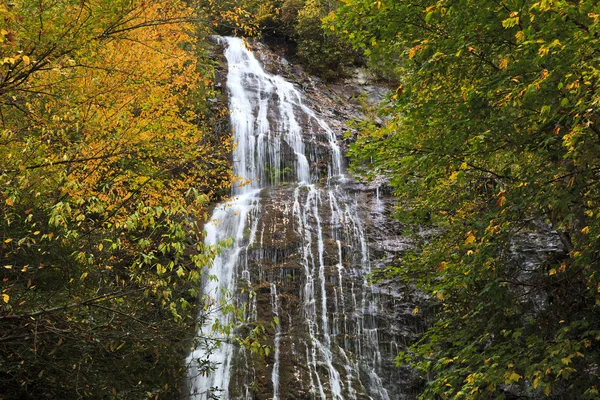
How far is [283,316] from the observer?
40.1 ft

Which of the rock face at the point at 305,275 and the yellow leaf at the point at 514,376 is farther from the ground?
the rock face at the point at 305,275

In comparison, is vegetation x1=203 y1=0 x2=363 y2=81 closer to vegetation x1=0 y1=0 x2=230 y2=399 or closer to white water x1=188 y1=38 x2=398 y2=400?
white water x1=188 y1=38 x2=398 y2=400

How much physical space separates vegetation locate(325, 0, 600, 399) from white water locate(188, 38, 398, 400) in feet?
11.0

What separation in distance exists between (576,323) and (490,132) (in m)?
2.34

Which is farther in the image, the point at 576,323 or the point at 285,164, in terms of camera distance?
the point at 285,164

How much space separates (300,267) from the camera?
13.3m

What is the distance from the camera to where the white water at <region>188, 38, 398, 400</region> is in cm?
1091

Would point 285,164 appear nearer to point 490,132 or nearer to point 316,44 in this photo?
point 316,44

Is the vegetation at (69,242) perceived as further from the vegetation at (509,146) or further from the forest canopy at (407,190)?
the vegetation at (509,146)

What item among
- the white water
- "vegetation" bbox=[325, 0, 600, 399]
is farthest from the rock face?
"vegetation" bbox=[325, 0, 600, 399]

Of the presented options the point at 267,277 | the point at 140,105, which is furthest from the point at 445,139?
the point at 267,277

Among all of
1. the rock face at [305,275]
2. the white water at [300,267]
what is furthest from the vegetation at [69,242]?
the rock face at [305,275]

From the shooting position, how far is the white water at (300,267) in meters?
10.9

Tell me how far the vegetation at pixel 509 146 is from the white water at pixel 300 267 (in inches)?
132
